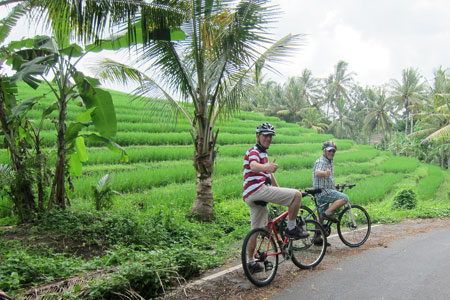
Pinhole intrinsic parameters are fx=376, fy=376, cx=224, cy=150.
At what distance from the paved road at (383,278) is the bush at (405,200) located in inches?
212

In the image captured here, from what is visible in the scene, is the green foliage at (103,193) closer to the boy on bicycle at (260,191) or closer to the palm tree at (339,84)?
the boy on bicycle at (260,191)

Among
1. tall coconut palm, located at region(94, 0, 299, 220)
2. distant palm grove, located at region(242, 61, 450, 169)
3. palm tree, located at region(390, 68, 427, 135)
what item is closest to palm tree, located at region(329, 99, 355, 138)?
distant palm grove, located at region(242, 61, 450, 169)

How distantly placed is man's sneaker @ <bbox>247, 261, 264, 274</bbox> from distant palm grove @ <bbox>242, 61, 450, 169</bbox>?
92.7 ft

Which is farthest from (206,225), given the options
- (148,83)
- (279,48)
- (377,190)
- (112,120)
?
(377,190)

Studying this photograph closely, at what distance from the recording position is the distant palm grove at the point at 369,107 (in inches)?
1328

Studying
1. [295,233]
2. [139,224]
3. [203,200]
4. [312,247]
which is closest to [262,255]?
[295,233]

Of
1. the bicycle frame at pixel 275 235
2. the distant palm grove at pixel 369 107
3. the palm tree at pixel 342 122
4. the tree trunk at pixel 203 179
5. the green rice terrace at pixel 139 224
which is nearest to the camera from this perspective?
the green rice terrace at pixel 139 224

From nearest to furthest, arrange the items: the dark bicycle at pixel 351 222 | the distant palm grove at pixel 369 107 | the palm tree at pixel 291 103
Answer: the dark bicycle at pixel 351 222 → the distant palm grove at pixel 369 107 → the palm tree at pixel 291 103

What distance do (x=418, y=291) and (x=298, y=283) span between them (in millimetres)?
1299

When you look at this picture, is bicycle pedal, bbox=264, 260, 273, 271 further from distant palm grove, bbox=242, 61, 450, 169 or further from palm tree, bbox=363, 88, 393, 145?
palm tree, bbox=363, 88, 393, 145

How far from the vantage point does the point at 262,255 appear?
426cm

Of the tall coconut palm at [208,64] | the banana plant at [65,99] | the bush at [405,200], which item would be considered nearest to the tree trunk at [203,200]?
the tall coconut palm at [208,64]

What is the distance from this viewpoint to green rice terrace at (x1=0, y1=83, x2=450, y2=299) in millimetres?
3850

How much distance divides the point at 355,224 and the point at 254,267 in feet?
8.75
